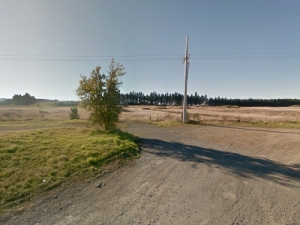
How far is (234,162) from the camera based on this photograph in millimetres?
6051

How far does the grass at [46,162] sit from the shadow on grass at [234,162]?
1724mm

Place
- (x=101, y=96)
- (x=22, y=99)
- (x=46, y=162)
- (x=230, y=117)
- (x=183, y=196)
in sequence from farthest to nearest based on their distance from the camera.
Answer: (x=22, y=99) → (x=230, y=117) → (x=101, y=96) → (x=46, y=162) → (x=183, y=196)

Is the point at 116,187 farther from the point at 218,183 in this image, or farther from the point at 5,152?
the point at 5,152

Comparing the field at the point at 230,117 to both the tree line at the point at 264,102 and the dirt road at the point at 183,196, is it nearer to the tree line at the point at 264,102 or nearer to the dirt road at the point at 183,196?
the dirt road at the point at 183,196

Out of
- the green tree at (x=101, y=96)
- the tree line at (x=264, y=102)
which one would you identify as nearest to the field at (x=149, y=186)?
the green tree at (x=101, y=96)

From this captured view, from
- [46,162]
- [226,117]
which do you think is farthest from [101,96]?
[226,117]

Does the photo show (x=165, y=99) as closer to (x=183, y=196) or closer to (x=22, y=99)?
(x=22, y=99)

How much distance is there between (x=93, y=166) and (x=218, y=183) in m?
3.82

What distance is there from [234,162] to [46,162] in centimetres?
669

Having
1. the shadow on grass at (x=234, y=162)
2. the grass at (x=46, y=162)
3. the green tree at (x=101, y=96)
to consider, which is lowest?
the shadow on grass at (x=234, y=162)

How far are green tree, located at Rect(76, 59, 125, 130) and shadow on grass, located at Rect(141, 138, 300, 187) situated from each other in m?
3.90

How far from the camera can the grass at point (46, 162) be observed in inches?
152

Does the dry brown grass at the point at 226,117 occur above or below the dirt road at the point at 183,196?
above

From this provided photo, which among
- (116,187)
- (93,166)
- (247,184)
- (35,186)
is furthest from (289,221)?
(35,186)
